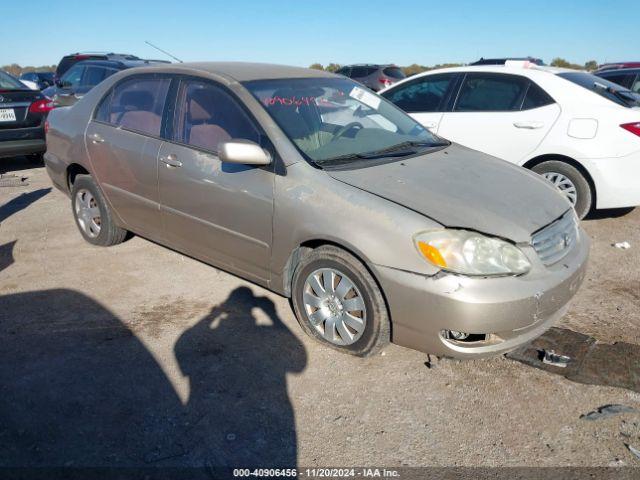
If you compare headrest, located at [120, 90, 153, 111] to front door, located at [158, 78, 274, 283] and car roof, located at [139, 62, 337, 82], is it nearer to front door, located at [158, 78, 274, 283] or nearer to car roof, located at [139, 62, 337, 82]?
car roof, located at [139, 62, 337, 82]

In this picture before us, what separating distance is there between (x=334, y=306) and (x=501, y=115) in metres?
3.55

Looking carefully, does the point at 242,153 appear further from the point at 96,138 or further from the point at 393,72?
the point at 393,72

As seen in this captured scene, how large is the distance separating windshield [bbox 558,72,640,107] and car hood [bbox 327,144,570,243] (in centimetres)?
240

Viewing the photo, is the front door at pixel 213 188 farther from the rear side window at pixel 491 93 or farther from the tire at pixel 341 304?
the rear side window at pixel 491 93

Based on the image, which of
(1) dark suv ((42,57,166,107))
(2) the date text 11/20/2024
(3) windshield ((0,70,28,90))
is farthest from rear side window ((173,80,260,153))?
(1) dark suv ((42,57,166,107))

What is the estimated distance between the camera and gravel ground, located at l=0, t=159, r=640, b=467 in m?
2.40

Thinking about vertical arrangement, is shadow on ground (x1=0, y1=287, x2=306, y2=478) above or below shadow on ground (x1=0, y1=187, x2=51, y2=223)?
above

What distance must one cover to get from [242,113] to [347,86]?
3.81 ft

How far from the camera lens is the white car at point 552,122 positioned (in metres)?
4.97

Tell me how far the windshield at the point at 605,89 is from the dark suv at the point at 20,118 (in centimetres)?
725

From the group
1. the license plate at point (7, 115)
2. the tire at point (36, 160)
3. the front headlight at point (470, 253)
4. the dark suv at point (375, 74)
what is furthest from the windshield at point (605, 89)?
the dark suv at point (375, 74)

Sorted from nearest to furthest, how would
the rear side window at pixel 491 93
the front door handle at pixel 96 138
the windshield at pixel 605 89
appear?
1. the front door handle at pixel 96 138
2. the windshield at pixel 605 89
3. the rear side window at pixel 491 93

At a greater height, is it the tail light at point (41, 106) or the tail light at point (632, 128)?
the tail light at point (632, 128)

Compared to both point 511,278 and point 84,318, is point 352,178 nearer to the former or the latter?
point 511,278
